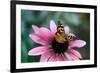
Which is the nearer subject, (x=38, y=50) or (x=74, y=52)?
(x=38, y=50)

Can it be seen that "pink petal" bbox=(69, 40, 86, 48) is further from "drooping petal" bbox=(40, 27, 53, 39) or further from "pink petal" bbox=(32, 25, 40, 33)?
"pink petal" bbox=(32, 25, 40, 33)

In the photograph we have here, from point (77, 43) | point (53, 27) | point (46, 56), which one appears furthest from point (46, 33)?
point (77, 43)

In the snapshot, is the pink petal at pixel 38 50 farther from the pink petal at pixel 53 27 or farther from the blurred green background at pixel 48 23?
the pink petal at pixel 53 27

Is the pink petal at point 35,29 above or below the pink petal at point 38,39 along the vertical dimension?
above

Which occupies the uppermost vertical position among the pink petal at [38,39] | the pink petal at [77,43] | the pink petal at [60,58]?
the pink petal at [38,39]

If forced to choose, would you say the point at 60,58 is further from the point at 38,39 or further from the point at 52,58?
the point at 38,39

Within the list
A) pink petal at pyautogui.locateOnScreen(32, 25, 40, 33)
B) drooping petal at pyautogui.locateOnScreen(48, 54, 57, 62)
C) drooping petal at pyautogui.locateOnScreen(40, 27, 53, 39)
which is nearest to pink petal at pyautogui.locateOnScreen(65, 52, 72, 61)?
drooping petal at pyautogui.locateOnScreen(48, 54, 57, 62)

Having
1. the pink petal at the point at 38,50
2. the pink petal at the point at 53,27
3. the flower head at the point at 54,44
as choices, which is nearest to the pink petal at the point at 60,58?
the flower head at the point at 54,44
